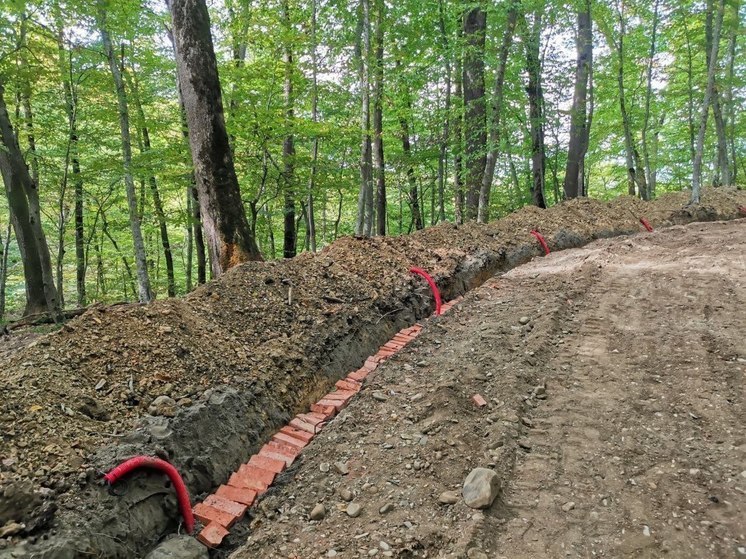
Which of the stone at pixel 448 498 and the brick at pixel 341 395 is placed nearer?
the stone at pixel 448 498

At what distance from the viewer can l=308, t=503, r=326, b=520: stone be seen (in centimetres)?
196

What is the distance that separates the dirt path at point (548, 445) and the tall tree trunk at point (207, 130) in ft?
7.09

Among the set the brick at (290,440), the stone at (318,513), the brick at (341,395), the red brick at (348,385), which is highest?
the red brick at (348,385)

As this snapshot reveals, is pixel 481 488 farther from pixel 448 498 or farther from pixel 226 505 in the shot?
pixel 226 505

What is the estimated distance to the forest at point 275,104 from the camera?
205 inches

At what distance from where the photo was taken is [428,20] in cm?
828

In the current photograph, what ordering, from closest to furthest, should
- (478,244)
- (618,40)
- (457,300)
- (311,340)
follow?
(311,340) < (457,300) < (478,244) < (618,40)

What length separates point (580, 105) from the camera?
10.3m

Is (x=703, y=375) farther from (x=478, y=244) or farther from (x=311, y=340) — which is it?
(x=478, y=244)

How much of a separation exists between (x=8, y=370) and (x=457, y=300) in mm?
3959

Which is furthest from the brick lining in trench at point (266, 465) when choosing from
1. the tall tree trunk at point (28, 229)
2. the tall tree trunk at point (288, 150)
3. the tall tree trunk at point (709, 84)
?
the tall tree trunk at point (709, 84)

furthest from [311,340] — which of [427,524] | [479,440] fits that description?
[427,524]

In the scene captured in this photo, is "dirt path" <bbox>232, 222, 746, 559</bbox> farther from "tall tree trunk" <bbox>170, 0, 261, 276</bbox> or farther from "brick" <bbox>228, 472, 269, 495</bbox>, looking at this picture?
"tall tree trunk" <bbox>170, 0, 261, 276</bbox>

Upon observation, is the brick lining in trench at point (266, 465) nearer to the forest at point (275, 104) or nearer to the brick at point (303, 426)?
the brick at point (303, 426)
